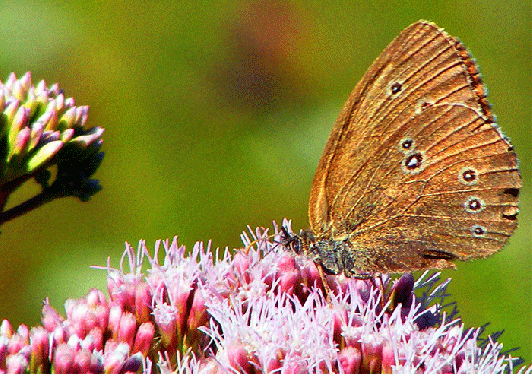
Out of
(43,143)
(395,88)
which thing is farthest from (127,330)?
(395,88)

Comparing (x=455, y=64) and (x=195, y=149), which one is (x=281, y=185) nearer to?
(x=195, y=149)

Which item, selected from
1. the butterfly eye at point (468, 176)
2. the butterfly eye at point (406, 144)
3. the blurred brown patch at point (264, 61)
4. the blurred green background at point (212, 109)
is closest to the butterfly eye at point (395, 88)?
the butterfly eye at point (406, 144)

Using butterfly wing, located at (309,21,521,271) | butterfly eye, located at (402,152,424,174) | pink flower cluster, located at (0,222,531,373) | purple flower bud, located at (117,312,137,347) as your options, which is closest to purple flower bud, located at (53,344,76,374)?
pink flower cluster, located at (0,222,531,373)

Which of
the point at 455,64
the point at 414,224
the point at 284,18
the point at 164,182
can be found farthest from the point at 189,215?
the point at 455,64

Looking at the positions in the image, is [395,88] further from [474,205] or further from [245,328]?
[245,328]

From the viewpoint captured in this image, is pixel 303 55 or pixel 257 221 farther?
pixel 303 55

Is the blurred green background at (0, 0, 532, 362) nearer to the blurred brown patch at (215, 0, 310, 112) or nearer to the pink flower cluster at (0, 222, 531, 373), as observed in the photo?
the blurred brown patch at (215, 0, 310, 112)
